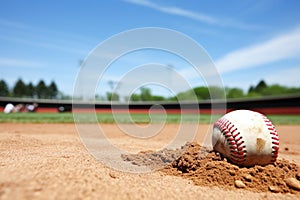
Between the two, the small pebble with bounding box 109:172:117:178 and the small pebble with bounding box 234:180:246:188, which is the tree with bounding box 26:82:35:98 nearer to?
the small pebble with bounding box 109:172:117:178

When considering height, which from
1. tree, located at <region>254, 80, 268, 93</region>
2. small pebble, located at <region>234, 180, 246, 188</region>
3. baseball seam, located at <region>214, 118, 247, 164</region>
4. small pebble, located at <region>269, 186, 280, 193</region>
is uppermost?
tree, located at <region>254, 80, 268, 93</region>

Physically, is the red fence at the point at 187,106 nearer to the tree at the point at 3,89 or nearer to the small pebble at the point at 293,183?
the small pebble at the point at 293,183

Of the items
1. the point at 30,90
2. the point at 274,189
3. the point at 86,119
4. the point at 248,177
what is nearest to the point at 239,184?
the point at 248,177

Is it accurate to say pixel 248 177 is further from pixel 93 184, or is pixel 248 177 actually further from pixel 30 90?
pixel 30 90

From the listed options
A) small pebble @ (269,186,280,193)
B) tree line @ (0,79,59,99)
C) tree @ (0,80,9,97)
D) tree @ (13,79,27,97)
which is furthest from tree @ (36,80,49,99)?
small pebble @ (269,186,280,193)

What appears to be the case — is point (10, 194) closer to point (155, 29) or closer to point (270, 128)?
point (270, 128)

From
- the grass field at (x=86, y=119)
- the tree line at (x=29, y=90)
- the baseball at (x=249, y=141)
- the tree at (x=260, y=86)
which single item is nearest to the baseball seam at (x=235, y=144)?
the baseball at (x=249, y=141)

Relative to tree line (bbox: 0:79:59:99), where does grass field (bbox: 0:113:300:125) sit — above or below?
below
